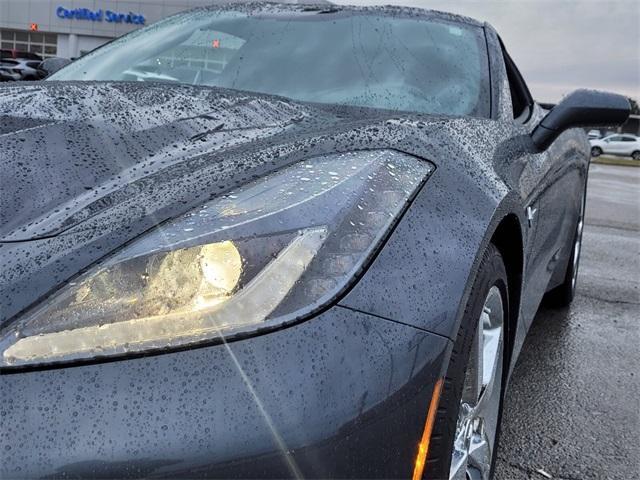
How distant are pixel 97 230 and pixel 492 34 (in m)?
2.22

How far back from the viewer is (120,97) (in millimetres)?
1647

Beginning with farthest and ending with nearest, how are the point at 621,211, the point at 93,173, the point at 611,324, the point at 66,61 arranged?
1. the point at 621,211
2. the point at 611,324
3. the point at 66,61
4. the point at 93,173

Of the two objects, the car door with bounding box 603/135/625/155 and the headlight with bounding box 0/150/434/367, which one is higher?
the headlight with bounding box 0/150/434/367

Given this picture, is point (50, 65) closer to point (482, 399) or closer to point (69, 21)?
point (482, 399)

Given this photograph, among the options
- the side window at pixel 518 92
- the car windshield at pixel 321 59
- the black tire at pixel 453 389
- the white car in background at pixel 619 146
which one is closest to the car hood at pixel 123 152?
the black tire at pixel 453 389

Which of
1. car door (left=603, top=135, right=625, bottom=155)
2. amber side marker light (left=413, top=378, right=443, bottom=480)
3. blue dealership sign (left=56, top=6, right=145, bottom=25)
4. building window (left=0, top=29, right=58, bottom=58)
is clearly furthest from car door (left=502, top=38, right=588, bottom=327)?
building window (left=0, top=29, right=58, bottom=58)

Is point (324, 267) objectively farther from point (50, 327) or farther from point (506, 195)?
point (506, 195)

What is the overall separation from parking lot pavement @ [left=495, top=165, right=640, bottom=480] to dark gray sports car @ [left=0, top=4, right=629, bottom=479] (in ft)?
1.88

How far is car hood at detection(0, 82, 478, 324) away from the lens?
1037 mm

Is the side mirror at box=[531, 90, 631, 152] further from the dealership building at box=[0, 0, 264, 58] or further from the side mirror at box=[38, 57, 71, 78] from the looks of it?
the dealership building at box=[0, 0, 264, 58]

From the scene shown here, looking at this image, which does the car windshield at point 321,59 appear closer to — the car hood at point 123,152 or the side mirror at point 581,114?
the side mirror at point 581,114

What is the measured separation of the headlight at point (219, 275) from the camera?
0.93 metres

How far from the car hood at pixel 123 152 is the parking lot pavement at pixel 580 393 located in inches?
48.8

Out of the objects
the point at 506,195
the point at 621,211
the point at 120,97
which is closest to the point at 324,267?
the point at 506,195
